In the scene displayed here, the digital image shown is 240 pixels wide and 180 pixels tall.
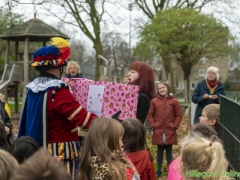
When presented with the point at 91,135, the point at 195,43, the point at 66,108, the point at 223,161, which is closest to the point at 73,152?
the point at 66,108

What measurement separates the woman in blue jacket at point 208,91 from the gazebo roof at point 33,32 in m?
10.2

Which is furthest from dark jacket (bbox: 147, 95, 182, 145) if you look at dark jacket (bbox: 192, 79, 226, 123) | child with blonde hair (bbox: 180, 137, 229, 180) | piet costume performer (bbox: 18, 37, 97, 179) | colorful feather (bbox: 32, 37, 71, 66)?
child with blonde hair (bbox: 180, 137, 229, 180)

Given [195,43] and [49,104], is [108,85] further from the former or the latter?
[195,43]

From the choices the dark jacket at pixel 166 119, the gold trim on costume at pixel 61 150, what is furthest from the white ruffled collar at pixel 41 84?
the dark jacket at pixel 166 119

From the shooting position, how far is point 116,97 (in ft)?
16.0

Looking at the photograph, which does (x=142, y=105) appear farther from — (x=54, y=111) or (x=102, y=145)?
(x=102, y=145)

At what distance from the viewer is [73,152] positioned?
13.5 feet

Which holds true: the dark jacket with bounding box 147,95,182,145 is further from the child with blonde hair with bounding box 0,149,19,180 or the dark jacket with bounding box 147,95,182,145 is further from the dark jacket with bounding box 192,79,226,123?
the child with blonde hair with bounding box 0,149,19,180

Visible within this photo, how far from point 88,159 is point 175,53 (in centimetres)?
1758

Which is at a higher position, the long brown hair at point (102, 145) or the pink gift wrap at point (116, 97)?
the pink gift wrap at point (116, 97)

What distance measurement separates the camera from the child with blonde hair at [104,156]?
10.5ft

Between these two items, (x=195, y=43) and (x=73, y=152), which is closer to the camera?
(x=73, y=152)

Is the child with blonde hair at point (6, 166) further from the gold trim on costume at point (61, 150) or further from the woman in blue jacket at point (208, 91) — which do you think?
the woman in blue jacket at point (208, 91)

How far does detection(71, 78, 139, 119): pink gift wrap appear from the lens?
4867 mm
